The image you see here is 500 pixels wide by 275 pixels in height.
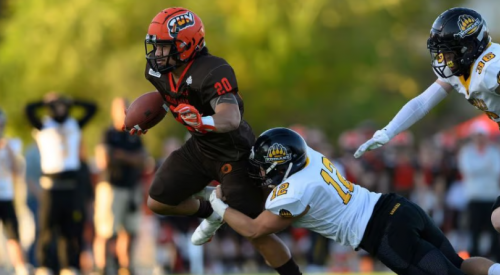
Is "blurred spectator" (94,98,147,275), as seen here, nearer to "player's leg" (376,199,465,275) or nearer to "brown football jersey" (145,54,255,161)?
"brown football jersey" (145,54,255,161)

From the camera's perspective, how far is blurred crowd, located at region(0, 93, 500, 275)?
8.72 metres

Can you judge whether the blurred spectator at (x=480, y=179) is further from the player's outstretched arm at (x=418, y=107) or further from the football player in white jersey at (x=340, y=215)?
the football player in white jersey at (x=340, y=215)

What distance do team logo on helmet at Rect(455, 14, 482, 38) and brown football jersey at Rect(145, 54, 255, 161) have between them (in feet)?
4.64

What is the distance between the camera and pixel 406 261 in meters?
5.32

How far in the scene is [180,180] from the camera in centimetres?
600

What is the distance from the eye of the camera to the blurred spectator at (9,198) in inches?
344

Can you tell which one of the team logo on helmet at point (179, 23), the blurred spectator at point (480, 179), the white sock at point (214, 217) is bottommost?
the blurred spectator at point (480, 179)

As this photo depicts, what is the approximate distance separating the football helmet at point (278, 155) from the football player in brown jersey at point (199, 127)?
22cm

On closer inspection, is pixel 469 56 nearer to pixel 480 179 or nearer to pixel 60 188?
pixel 60 188

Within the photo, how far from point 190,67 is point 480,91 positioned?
1.79m

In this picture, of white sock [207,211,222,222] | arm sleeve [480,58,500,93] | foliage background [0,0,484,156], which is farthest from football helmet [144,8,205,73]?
foliage background [0,0,484,156]

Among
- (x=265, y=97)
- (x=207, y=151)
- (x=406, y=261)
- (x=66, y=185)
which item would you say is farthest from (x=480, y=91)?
(x=265, y=97)

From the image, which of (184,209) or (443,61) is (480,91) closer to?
(443,61)

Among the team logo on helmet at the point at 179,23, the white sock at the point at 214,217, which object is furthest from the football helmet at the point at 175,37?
the white sock at the point at 214,217
